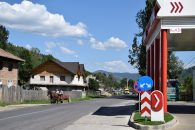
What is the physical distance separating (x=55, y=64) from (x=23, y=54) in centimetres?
2118

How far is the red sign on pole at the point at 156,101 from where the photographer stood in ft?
58.6

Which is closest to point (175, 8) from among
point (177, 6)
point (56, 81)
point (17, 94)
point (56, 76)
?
point (177, 6)

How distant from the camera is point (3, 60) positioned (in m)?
53.3

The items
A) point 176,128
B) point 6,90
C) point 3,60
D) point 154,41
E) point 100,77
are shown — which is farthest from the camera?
point 100,77

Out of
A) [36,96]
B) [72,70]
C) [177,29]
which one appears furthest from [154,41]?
[72,70]

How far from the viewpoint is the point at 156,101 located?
1798 cm

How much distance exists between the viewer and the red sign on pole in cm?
1786

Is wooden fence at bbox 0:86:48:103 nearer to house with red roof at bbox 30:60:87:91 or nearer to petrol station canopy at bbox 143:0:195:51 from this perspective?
petrol station canopy at bbox 143:0:195:51

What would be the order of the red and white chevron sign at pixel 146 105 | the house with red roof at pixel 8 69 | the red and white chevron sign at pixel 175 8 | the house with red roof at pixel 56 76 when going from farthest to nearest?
1. the house with red roof at pixel 56 76
2. the house with red roof at pixel 8 69
3. the red and white chevron sign at pixel 175 8
4. the red and white chevron sign at pixel 146 105

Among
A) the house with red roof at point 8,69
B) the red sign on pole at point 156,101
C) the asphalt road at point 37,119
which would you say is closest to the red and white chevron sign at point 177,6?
the red sign on pole at point 156,101

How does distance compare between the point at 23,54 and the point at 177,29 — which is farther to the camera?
the point at 23,54

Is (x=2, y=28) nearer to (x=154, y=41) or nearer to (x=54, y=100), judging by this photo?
(x=54, y=100)

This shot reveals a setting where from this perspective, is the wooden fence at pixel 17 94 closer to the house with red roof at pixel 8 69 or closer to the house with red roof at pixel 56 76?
the house with red roof at pixel 8 69

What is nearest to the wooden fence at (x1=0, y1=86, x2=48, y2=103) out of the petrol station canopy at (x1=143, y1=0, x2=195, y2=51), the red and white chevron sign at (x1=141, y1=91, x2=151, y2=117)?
the petrol station canopy at (x1=143, y1=0, x2=195, y2=51)
